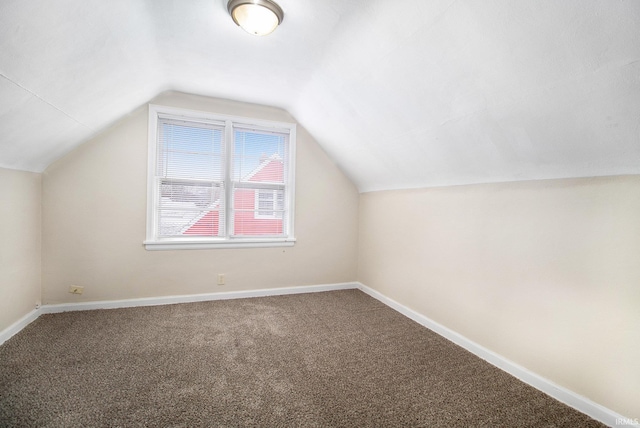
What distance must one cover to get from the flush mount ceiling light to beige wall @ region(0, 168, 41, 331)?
7.32ft

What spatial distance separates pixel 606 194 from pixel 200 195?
3523mm

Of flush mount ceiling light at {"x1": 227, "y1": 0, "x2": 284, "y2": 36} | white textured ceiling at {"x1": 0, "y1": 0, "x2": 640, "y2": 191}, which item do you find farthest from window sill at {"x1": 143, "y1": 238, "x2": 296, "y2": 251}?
flush mount ceiling light at {"x1": 227, "y1": 0, "x2": 284, "y2": 36}

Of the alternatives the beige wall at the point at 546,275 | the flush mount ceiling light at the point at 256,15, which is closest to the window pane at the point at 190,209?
the flush mount ceiling light at the point at 256,15

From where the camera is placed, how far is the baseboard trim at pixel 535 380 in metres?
1.51

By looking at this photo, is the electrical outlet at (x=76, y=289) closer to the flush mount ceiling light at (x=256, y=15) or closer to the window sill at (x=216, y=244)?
the window sill at (x=216, y=244)

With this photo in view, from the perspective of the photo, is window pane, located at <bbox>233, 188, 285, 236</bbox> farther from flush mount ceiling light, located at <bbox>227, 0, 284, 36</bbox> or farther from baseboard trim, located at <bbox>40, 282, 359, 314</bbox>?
flush mount ceiling light, located at <bbox>227, 0, 284, 36</bbox>

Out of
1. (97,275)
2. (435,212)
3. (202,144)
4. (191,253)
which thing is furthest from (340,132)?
(97,275)

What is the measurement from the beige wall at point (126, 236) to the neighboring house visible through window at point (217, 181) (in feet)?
0.36

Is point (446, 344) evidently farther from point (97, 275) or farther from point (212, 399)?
point (97, 275)

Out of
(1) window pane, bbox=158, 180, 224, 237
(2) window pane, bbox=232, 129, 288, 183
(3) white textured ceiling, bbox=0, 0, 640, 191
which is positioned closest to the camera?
(3) white textured ceiling, bbox=0, 0, 640, 191

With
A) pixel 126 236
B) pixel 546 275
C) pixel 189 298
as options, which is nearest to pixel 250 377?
pixel 189 298

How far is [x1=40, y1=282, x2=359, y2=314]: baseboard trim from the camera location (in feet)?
9.60

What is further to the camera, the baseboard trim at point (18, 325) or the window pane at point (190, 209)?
the window pane at point (190, 209)

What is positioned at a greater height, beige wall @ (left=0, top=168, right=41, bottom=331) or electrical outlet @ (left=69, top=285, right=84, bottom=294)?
beige wall @ (left=0, top=168, right=41, bottom=331)
